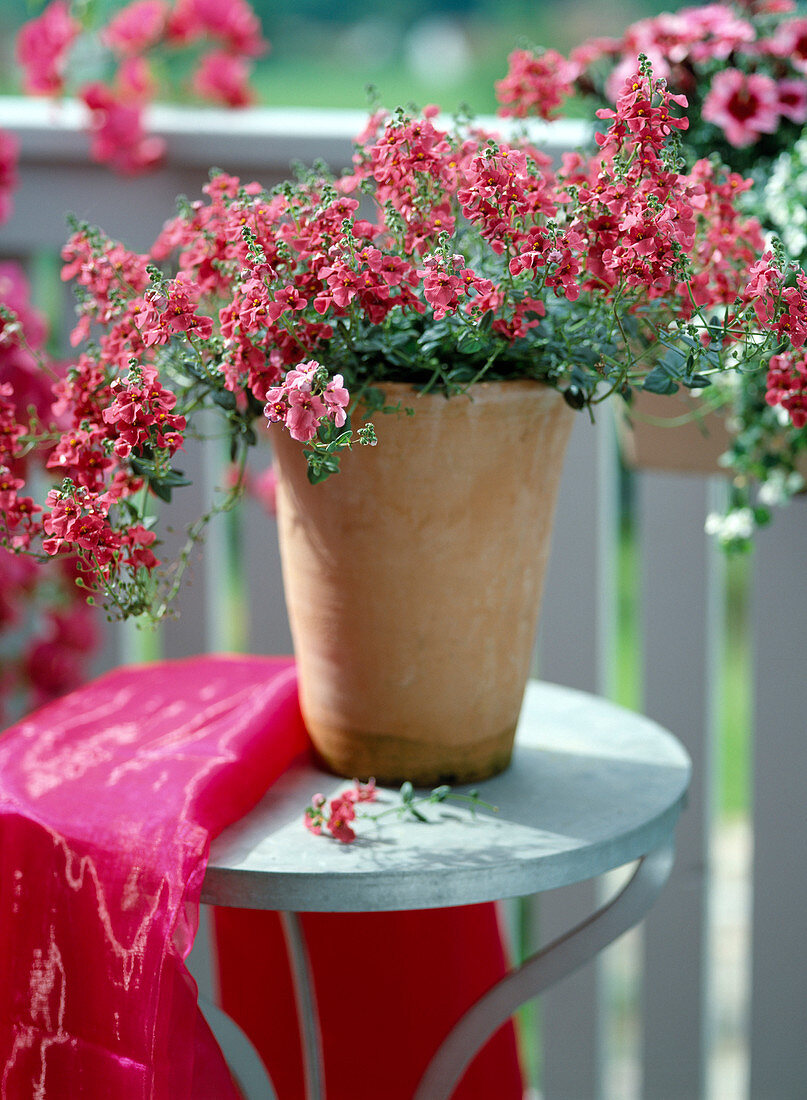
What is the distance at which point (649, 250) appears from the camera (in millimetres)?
766

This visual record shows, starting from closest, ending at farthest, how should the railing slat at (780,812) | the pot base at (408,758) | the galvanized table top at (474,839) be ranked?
the galvanized table top at (474,839), the pot base at (408,758), the railing slat at (780,812)

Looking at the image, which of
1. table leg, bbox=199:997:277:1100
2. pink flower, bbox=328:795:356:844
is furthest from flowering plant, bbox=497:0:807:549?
table leg, bbox=199:997:277:1100

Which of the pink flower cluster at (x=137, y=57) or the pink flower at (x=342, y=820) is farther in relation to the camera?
the pink flower cluster at (x=137, y=57)

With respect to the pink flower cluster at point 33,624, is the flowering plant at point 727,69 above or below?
above

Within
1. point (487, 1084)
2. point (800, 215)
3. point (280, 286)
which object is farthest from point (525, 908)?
point (280, 286)

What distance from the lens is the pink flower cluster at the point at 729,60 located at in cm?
117

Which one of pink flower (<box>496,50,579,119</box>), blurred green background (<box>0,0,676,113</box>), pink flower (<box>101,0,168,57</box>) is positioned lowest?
pink flower (<box>496,50,579,119</box>)

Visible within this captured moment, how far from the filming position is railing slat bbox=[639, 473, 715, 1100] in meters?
1.53

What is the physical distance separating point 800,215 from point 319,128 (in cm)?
71

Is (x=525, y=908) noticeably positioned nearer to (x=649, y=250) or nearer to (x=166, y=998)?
(x=166, y=998)

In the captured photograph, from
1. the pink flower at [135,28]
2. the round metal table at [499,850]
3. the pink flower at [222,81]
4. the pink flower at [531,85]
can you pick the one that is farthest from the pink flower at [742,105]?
the pink flower at [135,28]

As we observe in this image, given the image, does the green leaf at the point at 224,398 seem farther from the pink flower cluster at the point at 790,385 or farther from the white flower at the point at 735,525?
the white flower at the point at 735,525

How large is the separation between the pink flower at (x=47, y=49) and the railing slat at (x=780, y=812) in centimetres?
113

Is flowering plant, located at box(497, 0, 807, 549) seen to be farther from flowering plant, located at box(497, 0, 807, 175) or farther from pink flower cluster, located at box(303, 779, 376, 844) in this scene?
pink flower cluster, located at box(303, 779, 376, 844)
